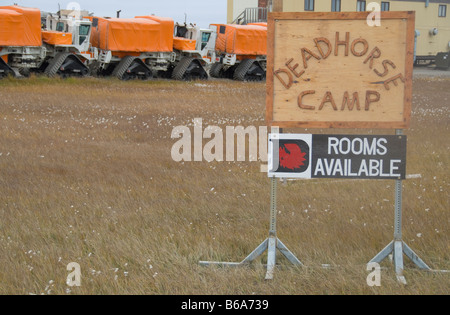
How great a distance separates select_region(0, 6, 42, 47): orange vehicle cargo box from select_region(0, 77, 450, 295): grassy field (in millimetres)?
15007

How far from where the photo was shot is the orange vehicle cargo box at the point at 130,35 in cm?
3075

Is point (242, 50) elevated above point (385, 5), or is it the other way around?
point (385, 5)

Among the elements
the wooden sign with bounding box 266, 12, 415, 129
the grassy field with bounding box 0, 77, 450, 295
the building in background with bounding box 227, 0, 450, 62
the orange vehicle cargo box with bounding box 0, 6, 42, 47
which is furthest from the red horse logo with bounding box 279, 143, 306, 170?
the building in background with bounding box 227, 0, 450, 62

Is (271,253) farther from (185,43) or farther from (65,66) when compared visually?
(185,43)

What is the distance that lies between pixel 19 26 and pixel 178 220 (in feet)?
76.3

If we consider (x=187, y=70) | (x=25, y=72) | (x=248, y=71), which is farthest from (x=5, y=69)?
(x=248, y=71)

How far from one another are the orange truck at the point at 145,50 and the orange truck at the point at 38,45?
1.15 meters

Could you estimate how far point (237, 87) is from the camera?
3011 cm

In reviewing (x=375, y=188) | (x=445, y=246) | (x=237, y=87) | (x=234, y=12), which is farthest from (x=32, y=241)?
(x=234, y=12)

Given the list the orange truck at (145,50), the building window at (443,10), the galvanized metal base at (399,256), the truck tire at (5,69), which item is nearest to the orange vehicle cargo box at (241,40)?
the orange truck at (145,50)

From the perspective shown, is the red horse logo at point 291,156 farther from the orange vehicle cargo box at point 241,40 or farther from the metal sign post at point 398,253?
the orange vehicle cargo box at point 241,40

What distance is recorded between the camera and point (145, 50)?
104 feet

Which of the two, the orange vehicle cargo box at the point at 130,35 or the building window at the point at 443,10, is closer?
the orange vehicle cargo box at the point at 130,35
